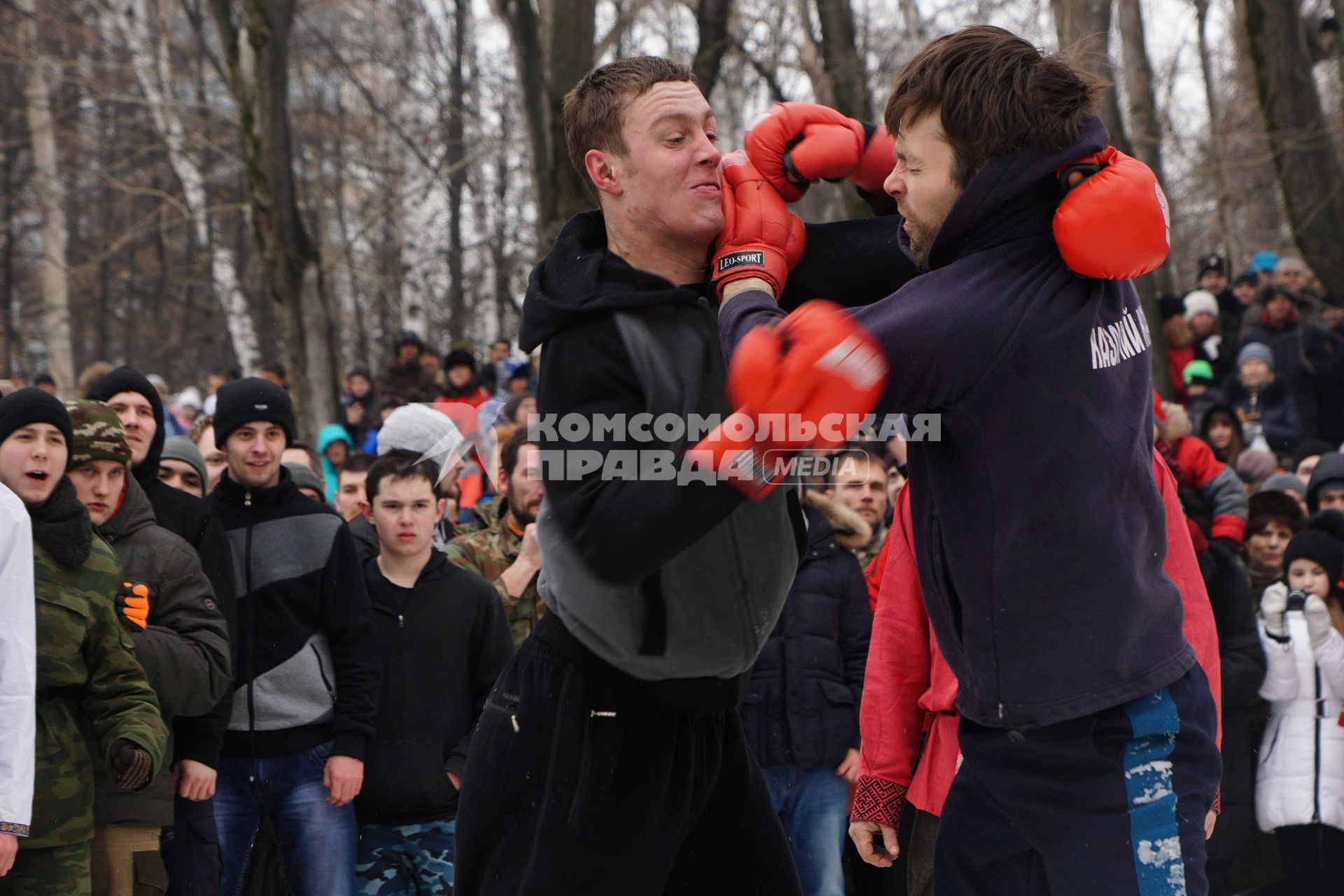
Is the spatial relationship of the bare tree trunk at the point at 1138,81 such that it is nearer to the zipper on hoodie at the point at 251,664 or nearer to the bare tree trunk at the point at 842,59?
the bare tree trunk at the point at 842,59

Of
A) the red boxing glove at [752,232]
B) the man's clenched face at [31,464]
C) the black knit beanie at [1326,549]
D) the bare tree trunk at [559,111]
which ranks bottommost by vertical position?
the black knit beanie at [1326,549]

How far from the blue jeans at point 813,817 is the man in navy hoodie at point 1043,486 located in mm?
2880

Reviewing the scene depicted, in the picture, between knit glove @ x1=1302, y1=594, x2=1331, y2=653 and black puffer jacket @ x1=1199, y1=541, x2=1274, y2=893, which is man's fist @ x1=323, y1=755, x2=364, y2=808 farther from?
knit glove @ x1=1302, y1=594, x2=1331, y2=653

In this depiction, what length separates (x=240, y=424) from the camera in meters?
5.09

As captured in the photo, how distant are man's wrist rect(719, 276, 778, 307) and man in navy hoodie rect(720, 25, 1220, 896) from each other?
0.17 meters

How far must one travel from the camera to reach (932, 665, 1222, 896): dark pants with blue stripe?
2186mm

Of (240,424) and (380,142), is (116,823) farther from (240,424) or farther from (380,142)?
(380,142)

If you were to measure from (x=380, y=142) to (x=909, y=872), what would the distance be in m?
21.4

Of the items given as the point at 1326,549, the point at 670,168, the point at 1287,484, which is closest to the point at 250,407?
the point at 670,168

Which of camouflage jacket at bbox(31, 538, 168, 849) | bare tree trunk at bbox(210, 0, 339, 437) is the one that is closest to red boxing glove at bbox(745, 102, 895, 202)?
camouflage jacket at bbox(31, 538, 168, 849)

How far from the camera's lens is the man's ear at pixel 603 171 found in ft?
9.14

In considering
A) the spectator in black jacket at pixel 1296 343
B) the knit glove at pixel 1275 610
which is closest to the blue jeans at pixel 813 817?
the knit glove at pixel 1275 610

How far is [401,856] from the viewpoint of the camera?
4.88m

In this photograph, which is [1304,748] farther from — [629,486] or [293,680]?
[629,486]
